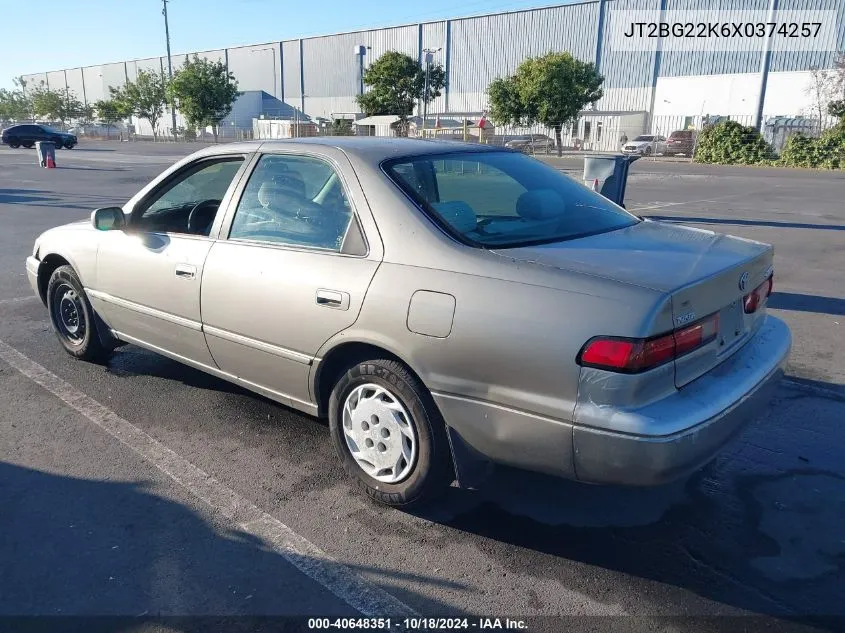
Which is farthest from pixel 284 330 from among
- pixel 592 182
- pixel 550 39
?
pixel 550 39

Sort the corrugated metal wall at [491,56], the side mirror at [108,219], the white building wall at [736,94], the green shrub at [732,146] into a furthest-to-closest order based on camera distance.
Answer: the corrugated metal wall at [491,56] < the white building wall at [736,94] < the green shrub at [732,146] < the side mirror at [108,219]

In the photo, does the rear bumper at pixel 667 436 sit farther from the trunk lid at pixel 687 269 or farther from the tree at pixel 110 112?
the tree at pixel 110 112

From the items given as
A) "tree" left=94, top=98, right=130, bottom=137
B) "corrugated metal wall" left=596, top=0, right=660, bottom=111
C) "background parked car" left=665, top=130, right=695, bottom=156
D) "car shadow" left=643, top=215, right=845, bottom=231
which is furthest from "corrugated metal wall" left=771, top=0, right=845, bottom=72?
"tree" left=94, top=98, right=130, bottom=137

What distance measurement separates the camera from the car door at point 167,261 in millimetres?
3891

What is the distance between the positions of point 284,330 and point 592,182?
5658 mm

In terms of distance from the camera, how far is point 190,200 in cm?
453

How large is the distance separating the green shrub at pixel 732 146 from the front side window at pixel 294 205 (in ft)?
107

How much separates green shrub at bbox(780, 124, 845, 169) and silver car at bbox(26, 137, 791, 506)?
1201 inches

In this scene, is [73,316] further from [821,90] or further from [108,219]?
[821,90]

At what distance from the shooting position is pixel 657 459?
2.45m

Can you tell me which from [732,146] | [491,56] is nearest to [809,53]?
[732,146]

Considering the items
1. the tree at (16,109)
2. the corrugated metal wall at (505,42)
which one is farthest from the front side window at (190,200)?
the tree at (16,109)

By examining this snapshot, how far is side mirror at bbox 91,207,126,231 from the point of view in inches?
167

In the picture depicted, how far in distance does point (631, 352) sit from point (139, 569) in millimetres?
2101
